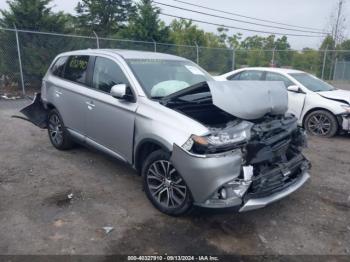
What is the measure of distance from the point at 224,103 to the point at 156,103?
796 mm

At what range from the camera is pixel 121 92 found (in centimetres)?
381

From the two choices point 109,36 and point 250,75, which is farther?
point 109,36

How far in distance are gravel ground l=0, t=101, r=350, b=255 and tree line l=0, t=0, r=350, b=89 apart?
25.3ft

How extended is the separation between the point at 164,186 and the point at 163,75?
159 centimetres

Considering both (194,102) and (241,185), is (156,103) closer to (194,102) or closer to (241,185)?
(194,102)

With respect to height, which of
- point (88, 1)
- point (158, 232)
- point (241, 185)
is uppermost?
point (88, 1)

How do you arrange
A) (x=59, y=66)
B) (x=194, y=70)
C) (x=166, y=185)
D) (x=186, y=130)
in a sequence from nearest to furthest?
(x=186, y=130) → (x=166, y=185) → (x=194, y=70) → (x=59, y=66)

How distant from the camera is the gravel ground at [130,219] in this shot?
A: 3117mm

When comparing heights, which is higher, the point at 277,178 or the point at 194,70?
the point at 194,70

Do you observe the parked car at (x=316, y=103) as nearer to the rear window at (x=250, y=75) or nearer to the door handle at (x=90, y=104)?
the rear window at (x=250, y=75)

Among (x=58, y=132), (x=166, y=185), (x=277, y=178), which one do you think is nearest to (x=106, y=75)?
(x=58, y=132)

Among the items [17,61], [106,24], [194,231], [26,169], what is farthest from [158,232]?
[106,24]

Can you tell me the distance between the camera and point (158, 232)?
3340mm

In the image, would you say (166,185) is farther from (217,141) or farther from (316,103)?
(316,103)
